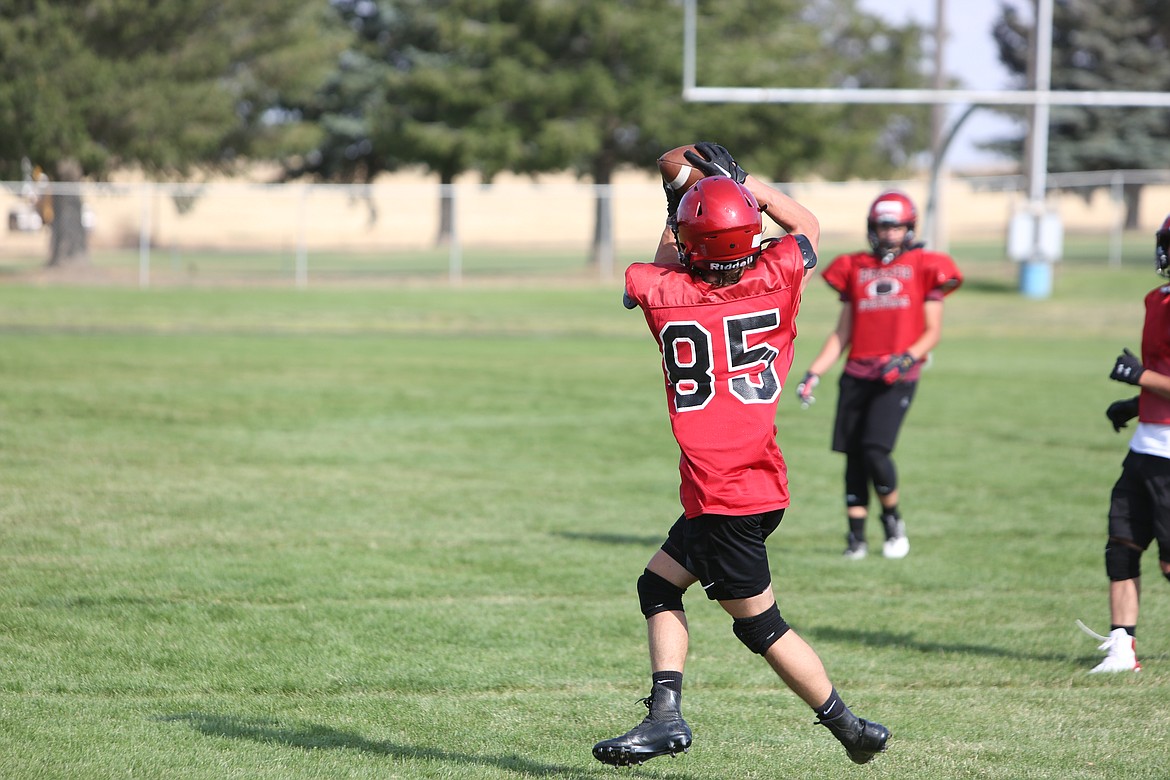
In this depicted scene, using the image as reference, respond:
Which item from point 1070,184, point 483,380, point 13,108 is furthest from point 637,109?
point 483,380

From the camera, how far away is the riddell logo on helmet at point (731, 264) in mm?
4172

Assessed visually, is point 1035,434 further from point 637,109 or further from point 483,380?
point 637,109

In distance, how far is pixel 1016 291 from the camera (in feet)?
105

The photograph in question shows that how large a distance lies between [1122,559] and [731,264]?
2890 mm

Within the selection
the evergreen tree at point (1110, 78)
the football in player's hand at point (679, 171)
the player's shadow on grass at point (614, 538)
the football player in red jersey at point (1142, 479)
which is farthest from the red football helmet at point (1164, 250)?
the evergreen tree at point (1110, 78)

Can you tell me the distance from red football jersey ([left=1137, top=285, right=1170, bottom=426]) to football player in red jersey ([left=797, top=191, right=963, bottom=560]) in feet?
8.06

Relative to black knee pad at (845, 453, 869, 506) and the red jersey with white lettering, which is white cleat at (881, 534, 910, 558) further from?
the red jersey with white lettering

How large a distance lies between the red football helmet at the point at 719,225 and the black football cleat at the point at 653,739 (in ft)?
4.60

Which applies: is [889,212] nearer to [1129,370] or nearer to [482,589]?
[1129,370]

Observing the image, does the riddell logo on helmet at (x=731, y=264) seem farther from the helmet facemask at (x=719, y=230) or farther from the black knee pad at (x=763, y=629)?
the black knee pad at (x=763, y=629)

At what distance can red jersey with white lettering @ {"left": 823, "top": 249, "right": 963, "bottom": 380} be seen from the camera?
27.5ft

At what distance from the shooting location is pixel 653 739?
407 cm

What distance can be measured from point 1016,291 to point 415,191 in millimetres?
16578

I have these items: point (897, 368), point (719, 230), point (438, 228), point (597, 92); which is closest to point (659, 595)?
point (719, 230)
